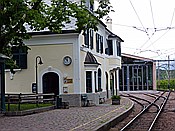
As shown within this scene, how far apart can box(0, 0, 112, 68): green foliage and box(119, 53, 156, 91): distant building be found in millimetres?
47830

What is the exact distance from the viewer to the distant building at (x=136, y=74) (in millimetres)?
67250

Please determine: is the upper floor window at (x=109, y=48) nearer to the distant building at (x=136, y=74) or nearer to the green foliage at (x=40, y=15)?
the green foliage at (x=40, y=15)

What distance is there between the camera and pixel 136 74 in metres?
67.8

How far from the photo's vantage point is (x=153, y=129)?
60.4ft

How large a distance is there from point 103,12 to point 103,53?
65.0 feet

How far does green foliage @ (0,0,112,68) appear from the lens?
18.4m

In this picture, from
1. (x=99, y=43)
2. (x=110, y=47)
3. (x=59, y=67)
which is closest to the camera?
(x=59, y=67)

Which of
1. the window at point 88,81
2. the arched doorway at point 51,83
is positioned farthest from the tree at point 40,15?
the window at point 88,81

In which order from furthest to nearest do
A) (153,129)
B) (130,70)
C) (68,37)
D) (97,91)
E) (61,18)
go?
1. (130,70)
2. (97,91)
3. (68,37)
4. (61,18)
5. (153,129)

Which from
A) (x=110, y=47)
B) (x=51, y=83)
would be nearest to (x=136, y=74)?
(x=110, y=47)

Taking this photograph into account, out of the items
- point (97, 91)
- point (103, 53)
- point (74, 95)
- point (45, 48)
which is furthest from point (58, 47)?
point (103, 53)

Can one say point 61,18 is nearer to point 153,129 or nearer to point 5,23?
point 5,23

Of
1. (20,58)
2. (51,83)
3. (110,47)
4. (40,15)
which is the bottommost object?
(51,83)

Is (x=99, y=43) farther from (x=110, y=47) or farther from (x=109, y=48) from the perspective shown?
(x=110, y=47)
